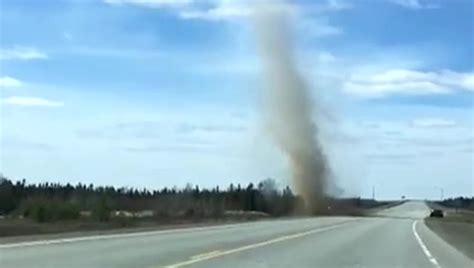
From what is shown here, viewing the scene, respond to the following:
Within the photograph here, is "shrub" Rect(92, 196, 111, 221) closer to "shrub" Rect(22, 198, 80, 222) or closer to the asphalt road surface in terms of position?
"shrub" Rect(22, 198, 80, 222)

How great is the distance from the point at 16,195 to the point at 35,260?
368ft

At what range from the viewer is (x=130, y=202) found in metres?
145

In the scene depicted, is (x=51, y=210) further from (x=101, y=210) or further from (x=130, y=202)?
(x=130, y=202)

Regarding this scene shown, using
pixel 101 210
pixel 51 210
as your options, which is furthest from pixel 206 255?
pixel 51 210

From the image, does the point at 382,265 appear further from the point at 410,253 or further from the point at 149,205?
the point at 149,205

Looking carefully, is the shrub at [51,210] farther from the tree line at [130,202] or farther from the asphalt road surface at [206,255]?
the asphalt road surface at [206,255]

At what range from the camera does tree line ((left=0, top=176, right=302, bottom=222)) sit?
73225 mm

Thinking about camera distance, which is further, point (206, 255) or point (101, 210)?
point (101, 210)

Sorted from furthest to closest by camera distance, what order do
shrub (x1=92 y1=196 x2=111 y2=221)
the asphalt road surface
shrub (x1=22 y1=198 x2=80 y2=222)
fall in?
1. shrub (x1=22 y1=198 x2=80 y2=222)
2. shrub (x1=92 y1=196 x2=111 y2=221)
3. the asphalt road surface

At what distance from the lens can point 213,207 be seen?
121 meters

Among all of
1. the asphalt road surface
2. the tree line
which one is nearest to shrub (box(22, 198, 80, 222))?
the tree line

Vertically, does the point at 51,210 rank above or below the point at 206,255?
above

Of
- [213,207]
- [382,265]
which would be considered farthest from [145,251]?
[213,207]

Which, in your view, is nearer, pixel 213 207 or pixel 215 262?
pixel 215 262
